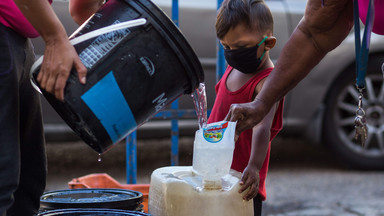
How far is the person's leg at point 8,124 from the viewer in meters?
1.74

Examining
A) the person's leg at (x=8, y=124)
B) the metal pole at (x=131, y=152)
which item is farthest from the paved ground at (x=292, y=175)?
the person's leg at (x=8, y=124)

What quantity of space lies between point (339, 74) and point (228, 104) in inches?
116

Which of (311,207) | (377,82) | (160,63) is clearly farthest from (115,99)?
(377,82)

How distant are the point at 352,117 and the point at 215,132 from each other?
3.52 meters

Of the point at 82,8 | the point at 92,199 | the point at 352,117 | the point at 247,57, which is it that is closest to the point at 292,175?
the point at 352,117

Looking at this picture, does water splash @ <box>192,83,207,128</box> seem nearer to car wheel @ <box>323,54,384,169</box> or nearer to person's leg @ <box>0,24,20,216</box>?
person's leg @ <box>0,24,20,216</box>

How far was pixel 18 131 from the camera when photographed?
1.82m

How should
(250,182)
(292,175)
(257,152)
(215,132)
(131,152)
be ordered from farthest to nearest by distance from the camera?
(292,175) < (131,152) < (257,152) < (250,182) < (215,132)

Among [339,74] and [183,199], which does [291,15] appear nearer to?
[339,74]

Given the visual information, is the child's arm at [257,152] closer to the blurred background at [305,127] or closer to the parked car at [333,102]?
the blurred background at [305,127]

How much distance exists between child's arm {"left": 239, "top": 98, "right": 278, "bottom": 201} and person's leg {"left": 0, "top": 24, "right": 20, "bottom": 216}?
857mm

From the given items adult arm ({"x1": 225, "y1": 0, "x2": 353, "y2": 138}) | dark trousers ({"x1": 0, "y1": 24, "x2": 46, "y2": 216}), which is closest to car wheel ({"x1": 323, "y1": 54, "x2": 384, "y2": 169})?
adult arm ({"x1": 225, "y1": 0, "x2": 353, "y2": 138})

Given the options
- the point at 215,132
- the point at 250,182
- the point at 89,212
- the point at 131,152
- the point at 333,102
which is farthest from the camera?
the point at 333,102

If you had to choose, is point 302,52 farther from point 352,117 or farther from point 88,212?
point 352,117
